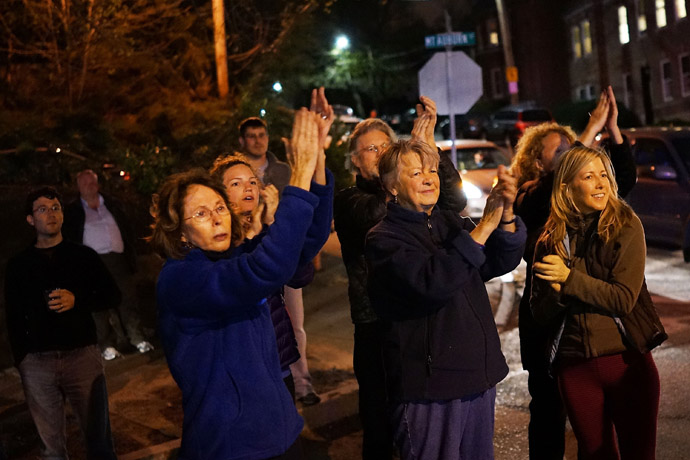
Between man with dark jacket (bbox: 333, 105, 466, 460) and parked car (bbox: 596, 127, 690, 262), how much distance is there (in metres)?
8.77

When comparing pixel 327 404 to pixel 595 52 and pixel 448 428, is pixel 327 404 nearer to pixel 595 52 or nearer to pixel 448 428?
pixel 448 428

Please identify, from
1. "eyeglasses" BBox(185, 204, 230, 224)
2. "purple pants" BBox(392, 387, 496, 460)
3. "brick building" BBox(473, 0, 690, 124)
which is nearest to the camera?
"eyeglasses" BBox(185, 204, 230, 224)

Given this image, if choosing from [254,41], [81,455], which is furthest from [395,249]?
[254,41]

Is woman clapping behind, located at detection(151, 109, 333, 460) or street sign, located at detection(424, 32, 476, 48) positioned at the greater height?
street sign, located at detection(424, 32, 476, 48)

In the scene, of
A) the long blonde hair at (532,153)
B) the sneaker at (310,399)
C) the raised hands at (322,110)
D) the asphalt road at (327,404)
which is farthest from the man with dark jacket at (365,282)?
the sneaker at (310,399)

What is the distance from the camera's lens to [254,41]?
1568cm

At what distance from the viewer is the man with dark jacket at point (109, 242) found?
8.22 meters

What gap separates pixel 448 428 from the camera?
11.9 feet

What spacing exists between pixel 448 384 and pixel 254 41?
12.9 m

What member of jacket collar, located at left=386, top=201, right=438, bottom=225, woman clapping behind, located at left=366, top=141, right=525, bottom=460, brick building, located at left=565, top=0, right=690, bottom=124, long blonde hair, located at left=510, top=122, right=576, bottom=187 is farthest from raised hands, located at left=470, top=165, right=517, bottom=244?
brick building, located at left=565, top=0, right=690, bottom=124

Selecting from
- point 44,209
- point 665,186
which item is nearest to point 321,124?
point 44,209

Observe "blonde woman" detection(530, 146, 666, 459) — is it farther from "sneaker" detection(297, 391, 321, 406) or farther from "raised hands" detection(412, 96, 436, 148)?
"sneaker" detection(297, 391, 321, 406)

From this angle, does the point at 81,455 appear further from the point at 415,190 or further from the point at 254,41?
the point at 254,41

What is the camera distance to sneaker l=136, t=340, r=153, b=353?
867cm
